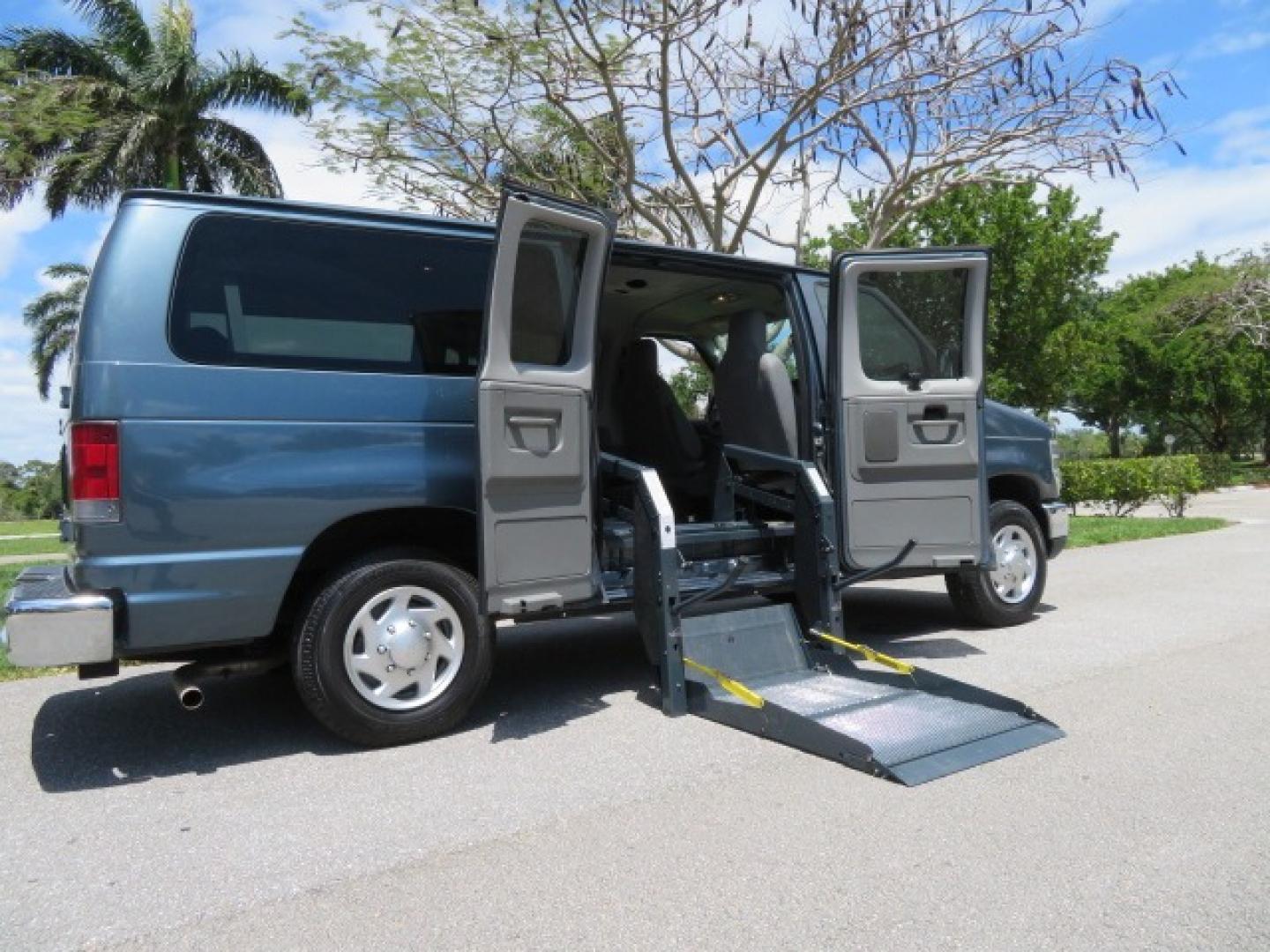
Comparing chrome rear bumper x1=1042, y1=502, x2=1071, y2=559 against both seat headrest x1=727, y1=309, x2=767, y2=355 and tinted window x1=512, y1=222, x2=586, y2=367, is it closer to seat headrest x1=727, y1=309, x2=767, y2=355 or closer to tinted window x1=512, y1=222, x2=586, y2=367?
seat headrest x1=727, y1=309, x2=767, y2=355

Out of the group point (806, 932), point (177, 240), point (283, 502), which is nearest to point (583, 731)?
point (283, 502)

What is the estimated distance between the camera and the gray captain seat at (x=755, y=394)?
5977mm

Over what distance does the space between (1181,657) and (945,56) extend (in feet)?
27.9

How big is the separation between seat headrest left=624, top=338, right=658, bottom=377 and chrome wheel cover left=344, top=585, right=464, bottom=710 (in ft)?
9.48

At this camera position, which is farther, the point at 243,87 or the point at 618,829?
the point at 243,87

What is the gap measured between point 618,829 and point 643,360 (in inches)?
159

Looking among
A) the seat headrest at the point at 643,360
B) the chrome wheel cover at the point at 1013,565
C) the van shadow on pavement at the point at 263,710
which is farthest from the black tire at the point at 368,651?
the chrome wheel cover at the point at 1013,565

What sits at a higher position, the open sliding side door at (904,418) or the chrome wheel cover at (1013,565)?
the open sliding side door at (904,418)

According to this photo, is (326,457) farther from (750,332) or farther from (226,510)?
(750,332)

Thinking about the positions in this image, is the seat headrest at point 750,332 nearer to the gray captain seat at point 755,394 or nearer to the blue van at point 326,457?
the gray captain seat at point 755,394

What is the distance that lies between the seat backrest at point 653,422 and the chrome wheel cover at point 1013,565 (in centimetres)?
212

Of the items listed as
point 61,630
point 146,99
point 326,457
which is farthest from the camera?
point 146,99

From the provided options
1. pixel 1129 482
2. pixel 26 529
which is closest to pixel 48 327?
pixel 26 529

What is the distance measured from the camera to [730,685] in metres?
4.53
